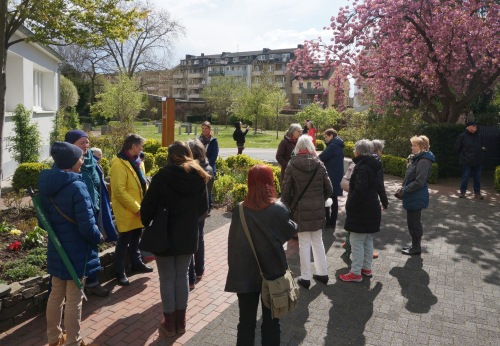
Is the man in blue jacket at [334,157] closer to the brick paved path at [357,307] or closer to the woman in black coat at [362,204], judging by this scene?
the brick paved path at [357,307]

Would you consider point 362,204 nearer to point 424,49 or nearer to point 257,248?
point 257,248

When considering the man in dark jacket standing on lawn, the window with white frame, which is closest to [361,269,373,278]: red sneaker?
the man in dark jacket standing on lawn

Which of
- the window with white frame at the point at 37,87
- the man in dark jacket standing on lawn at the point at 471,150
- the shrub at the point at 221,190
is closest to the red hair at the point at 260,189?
the shrub at the point at 221,190

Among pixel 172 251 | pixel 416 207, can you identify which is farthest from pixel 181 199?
pixel 416 207

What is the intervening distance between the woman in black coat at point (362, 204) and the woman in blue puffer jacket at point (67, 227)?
3262 mm

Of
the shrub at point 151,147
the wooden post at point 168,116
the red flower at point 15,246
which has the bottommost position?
the red flower at point 15,246

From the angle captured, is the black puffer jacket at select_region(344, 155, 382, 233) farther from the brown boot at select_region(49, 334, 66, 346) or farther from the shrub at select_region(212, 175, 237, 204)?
the shrub at select_region(212, 175, 237, 204)

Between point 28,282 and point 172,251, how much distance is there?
1752 mm

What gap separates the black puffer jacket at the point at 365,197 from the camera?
205 inches

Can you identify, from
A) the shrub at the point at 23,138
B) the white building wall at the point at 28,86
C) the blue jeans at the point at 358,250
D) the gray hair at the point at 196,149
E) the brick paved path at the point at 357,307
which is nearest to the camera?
the brick paved path at the point at 357,307

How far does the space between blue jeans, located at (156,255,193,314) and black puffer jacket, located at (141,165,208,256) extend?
0.41ft

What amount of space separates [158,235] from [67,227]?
78 centimetres

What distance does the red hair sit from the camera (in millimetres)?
3197

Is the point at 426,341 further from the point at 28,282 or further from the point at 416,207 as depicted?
the point at 28,282
